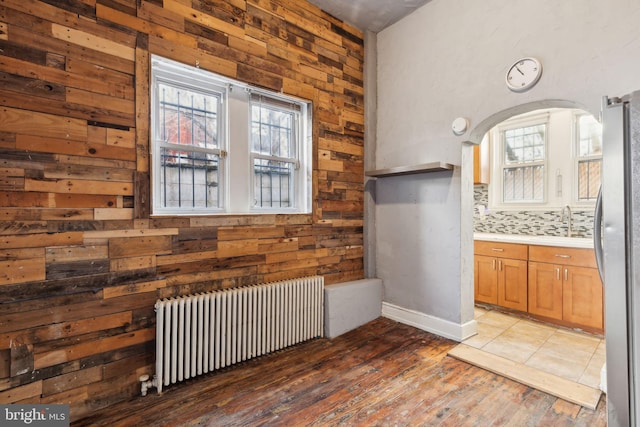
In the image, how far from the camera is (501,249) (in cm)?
377

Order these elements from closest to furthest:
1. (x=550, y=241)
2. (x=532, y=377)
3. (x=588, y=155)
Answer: (x=532, y=377), (x=550, y=241), (x=588, y=155)

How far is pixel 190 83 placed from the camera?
8.59 feet

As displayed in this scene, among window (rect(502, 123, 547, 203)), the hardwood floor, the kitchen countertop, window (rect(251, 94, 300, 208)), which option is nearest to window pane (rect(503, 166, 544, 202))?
window (rect(502, 123, 547, 203))

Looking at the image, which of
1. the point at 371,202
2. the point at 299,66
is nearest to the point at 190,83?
the point at 299,66

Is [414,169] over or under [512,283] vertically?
over

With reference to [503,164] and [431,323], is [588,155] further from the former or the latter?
[431,323]

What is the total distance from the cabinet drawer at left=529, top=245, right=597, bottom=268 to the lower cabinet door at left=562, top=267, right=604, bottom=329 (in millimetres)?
62

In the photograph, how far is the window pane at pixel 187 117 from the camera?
8.32ft

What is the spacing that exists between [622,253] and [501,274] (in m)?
2.69

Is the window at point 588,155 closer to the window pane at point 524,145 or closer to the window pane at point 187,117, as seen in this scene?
the window pane at point 524,145

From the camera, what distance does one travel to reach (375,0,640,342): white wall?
229 cm

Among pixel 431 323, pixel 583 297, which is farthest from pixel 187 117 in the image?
pixel 583 297

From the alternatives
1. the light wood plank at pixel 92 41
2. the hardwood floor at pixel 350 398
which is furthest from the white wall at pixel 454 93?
the light wood plank at pixel 92 41

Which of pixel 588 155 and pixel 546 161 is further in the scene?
pixel 546 161
